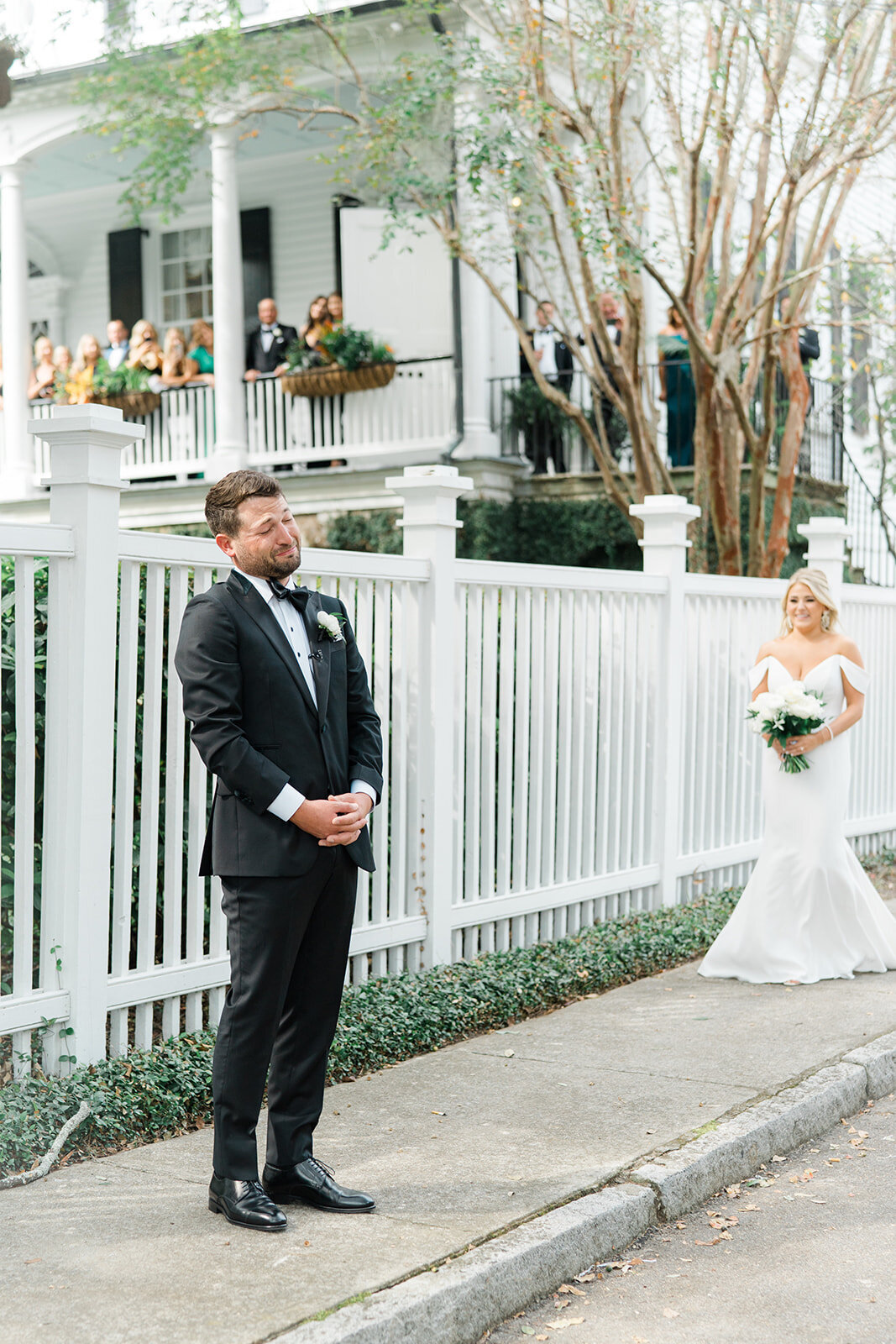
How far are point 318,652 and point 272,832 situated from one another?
0.53 metres

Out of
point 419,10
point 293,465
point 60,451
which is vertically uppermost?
point 419,10

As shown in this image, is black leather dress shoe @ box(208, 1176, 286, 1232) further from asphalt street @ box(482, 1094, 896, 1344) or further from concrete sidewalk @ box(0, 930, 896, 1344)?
asphalt street @ box(482, 1094, 896, 1344)

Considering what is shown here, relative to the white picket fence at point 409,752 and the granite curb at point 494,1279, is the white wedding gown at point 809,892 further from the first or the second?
the granite curb at point 494,1279

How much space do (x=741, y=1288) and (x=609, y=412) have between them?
12303 mm

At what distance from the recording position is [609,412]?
50.2 feet

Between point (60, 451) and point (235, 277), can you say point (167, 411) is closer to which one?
point (235, 277)

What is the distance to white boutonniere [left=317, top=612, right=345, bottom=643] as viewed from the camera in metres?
4.04

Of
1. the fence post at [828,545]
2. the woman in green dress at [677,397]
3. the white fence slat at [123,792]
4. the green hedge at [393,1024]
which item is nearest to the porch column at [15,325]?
the woman in green dress at [677,397]

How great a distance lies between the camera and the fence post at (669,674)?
27.0 feet

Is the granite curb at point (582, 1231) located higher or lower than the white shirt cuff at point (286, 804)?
lower

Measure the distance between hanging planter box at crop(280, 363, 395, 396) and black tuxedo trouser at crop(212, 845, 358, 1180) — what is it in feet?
38.9

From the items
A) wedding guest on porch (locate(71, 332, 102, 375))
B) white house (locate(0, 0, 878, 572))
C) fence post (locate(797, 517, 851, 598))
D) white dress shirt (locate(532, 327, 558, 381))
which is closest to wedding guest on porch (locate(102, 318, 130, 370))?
wedding guest on porch (locate(71, 332, 102, 375))

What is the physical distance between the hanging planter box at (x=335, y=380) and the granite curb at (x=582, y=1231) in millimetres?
11135

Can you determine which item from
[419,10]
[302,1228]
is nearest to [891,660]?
[419,10]
